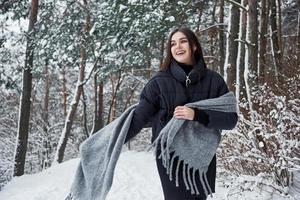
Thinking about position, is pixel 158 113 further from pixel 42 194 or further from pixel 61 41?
pixel 61 41

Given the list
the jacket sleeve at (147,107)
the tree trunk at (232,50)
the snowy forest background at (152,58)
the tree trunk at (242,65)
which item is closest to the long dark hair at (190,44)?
the jacket sleeve at (147,107)

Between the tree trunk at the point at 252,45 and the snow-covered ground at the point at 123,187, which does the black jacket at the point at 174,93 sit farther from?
the tree trunk at the point at 252,45

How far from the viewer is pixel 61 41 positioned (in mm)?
11273

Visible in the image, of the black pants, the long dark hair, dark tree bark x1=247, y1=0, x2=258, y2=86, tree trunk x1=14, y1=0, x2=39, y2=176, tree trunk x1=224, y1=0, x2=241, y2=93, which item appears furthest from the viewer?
tree trunk x1=14, y1=0, x2=39, y2=176

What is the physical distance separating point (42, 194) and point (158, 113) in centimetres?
581

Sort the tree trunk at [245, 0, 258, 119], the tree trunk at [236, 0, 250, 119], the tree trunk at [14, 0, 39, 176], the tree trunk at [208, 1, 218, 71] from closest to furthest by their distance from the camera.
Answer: the tree trunk at [245, 0, 258, 119] < the tree trunk at [236, 0, 250, 119] < the tree trunk at [14, 0, 39, 176] < the tree trunk at [208, 1, 218, 71]

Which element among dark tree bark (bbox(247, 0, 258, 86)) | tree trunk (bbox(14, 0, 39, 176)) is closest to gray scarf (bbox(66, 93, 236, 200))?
dark tree bark (bbox(247, 0, 258, 86))

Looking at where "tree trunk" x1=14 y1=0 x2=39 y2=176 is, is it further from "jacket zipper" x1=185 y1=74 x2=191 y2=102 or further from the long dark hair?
"jacket zipper" x1=185 y1=74 x2=191 y2=102

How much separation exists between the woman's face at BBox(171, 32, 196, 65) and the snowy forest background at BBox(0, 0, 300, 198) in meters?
2.16

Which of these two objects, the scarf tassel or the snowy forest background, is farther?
the snowy forest background

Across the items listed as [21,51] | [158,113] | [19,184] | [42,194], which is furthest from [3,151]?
[158,113]

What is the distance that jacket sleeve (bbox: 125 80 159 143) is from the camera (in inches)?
98.9

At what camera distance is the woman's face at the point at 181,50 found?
2584 mm

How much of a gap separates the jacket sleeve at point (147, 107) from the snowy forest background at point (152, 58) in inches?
88.3
